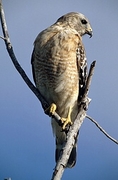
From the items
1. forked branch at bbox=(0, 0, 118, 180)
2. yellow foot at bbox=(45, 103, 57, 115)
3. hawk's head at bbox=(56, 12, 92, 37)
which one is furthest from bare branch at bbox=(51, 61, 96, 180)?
hawk's head at bbox=(56, 12, 92, 37)

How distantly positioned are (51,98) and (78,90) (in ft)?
1.07

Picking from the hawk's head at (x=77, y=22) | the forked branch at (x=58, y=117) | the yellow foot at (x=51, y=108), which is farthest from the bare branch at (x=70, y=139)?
the hawk's head at (x=77, y=22)

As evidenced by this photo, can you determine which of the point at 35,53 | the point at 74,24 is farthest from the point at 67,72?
the point at 74,24

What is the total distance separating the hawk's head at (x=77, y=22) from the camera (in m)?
5.32

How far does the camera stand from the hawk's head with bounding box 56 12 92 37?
5315mm

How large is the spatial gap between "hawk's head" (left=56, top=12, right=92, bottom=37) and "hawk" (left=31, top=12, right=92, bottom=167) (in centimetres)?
32

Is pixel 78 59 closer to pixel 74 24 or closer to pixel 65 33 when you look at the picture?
pixel 65 33

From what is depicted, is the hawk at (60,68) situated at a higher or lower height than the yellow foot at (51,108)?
higher

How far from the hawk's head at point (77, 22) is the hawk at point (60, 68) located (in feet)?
1.04

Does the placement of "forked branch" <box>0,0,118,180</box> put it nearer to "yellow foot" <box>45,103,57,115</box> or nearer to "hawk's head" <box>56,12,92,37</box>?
"yellow foot" <box>45,103,57,115</box>

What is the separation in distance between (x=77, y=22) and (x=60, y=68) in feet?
3.28

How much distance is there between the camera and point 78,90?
4.84 metres

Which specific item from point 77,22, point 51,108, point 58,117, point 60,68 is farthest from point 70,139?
point 77,22

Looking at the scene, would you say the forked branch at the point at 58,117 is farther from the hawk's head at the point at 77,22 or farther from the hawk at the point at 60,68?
the hawk's head at the point at 77,22
